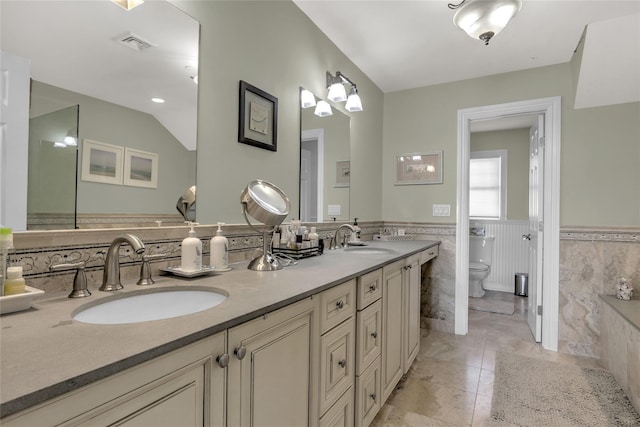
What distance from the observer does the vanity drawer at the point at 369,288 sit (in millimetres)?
1465

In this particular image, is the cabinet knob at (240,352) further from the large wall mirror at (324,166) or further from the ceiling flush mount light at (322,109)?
the ceiling flush mount light at (322,109)

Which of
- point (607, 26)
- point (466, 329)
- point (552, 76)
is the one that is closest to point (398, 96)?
point (552, 76)

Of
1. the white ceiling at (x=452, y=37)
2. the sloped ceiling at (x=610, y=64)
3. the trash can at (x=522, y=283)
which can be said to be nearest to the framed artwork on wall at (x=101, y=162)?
the white ceiling at (x=452, y=37)

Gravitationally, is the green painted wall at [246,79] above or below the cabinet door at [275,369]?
above

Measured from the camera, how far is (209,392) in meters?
0.73

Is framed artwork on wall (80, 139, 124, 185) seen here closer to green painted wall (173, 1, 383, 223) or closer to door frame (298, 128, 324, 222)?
green painted wall (173, 1, 383, 223)

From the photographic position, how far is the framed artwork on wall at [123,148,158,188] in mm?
1192

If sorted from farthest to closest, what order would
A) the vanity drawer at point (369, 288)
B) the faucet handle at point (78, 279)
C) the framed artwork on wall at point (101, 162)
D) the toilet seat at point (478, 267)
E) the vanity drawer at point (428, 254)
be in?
the toilet seat at point (478, 267)
the vanity drawer at point (428, 254)
the vanity drawer at point (369, 288)
the framed artwork on wall at point (101, 162)
the faucet handle at point (78, 279)

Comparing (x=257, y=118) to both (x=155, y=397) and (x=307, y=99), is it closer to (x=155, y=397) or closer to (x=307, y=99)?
(x=307, y=99)

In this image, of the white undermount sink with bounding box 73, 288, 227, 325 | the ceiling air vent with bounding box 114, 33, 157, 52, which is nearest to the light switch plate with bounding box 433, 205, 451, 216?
the white undermount sink with bounding box 73, 288, 227, 325

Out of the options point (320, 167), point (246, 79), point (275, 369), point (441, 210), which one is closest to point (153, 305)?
point (275, 369)

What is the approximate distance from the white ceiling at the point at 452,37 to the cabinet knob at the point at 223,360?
6.78 feet

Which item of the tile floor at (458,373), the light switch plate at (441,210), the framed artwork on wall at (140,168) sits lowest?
the tile floor at (458,373)

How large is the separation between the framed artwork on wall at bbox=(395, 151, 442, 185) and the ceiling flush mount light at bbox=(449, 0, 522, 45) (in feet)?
4.59
